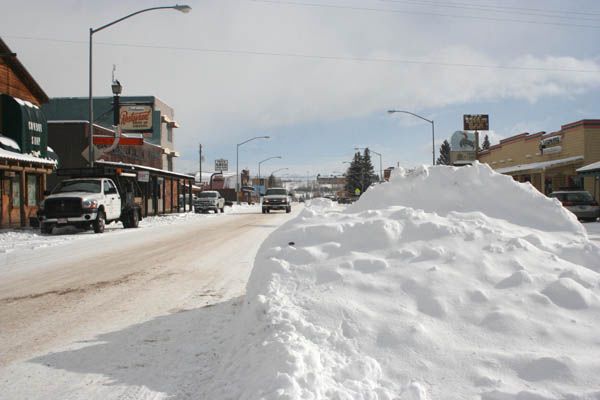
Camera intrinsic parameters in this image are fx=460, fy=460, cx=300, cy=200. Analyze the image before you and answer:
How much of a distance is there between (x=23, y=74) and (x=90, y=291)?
794 inches

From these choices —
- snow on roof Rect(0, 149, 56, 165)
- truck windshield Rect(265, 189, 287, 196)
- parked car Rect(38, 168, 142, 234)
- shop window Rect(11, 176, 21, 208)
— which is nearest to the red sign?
snow on roof Rect(0, 149, 56, 165)

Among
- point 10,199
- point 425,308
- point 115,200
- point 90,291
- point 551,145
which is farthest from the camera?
point 551,145

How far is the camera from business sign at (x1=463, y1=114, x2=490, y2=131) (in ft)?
189

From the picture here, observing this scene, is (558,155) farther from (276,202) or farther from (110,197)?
(110,197)

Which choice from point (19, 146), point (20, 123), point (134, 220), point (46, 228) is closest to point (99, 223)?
point (46, 228)

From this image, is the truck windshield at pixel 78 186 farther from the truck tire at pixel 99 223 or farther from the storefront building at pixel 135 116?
the storefront building at pixel 135 116

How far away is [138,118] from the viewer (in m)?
44.5

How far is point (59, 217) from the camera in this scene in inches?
672

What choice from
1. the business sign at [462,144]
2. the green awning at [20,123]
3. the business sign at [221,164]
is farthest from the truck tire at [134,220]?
the business sign at [221,164]

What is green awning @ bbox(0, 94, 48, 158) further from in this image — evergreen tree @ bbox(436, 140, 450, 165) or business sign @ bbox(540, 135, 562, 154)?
evergreen tree @ bbox(436, 140, 450, 165)

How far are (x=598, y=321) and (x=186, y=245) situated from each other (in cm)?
1182

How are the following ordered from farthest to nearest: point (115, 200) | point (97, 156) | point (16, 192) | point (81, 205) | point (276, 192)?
point (276, 192)
point (97, 156)
point (16, 192)
point (115, 200)
point (81, 205)

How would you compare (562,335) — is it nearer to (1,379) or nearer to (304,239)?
(304,239)

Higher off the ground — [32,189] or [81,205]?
[32,189]
